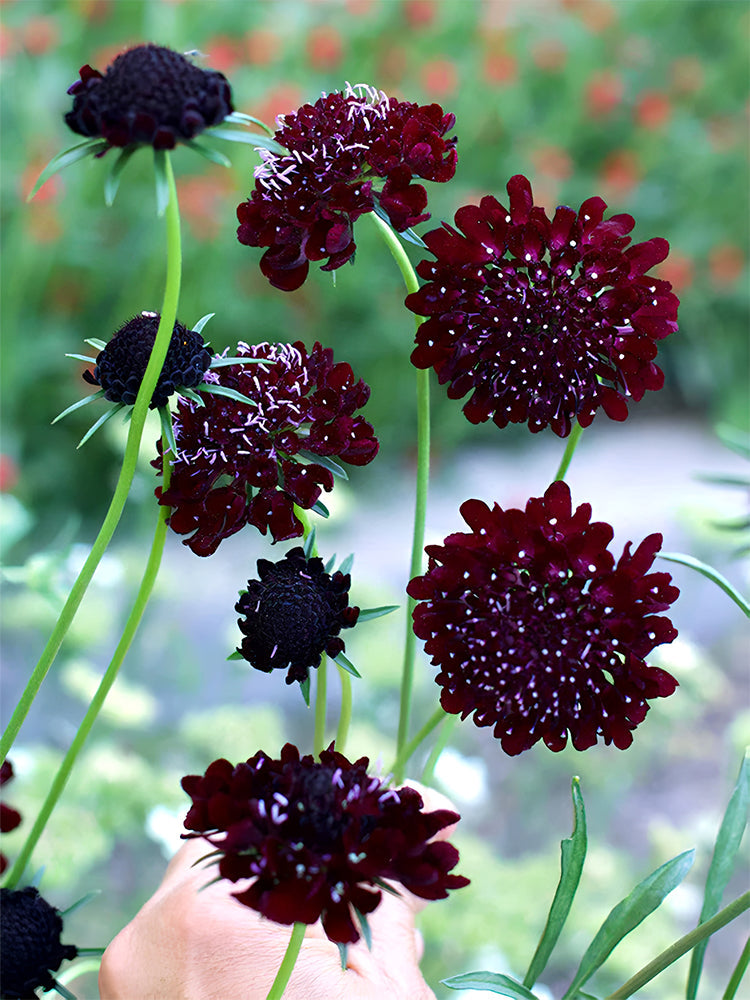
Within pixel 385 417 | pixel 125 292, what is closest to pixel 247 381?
pixel 125 292

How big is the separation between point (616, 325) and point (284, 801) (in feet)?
0.61

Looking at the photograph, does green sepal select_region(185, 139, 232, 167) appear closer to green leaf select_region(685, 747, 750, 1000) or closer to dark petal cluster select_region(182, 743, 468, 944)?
dark petal cluster select_region(182, 743, 468, 944)

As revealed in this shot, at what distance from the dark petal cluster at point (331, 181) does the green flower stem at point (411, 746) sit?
0.49 feet

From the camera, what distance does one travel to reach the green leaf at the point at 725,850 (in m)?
0.41

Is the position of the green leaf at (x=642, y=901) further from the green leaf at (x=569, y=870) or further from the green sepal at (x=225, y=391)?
the green sepal at (x=225, y=391)

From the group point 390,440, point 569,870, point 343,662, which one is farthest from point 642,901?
point 390,440

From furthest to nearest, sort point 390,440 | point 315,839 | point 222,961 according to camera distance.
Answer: point 390,440
point 222,961
point 315,839

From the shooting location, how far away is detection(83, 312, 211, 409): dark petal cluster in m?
0.31

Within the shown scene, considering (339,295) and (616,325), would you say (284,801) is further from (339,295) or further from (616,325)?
(339,295)

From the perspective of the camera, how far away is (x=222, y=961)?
1.18 ft

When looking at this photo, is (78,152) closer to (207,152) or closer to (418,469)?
(207,152)

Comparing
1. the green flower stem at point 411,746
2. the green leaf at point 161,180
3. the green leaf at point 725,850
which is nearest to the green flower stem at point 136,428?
the green leaf at point 161,180

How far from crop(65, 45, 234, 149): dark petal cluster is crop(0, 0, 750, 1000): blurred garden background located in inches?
11.3

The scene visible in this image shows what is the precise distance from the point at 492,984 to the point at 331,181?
255mm
